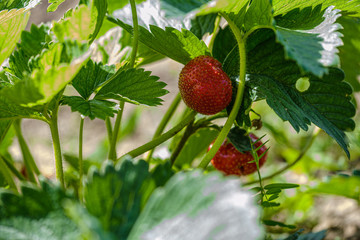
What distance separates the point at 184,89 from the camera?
28.6 inches

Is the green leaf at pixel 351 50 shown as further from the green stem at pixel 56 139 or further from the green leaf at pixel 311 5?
the green stem at pixel 56 139

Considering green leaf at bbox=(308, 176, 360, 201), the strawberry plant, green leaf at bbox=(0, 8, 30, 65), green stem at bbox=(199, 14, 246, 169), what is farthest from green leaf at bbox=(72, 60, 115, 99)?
green leaf at bbox=(308, 176, 360, 201)

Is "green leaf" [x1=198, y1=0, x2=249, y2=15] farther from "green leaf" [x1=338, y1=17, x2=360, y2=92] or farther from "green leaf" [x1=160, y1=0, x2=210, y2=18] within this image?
"green leaf" [x1=338, y1=17, x2=360, y2=92]

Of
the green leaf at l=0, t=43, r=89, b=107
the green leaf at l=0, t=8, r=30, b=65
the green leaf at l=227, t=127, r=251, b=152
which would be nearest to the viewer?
the green leaf at l=0, t=43, r=89, b=107

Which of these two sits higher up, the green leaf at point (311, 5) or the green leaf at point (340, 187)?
the green leaf at point (311, 5)

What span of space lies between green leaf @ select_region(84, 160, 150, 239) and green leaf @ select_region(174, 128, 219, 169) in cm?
57

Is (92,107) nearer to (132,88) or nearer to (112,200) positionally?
(132,88)

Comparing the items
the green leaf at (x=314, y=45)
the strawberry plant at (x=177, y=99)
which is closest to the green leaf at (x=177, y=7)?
the strawberry plant at (x=177, y=99)

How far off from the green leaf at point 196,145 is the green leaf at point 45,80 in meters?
0.53

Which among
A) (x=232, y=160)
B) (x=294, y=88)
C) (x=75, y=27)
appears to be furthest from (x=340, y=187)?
(x=75, y=27)

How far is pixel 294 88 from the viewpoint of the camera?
2.39ft

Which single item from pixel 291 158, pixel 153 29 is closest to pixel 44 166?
pixel 291 158

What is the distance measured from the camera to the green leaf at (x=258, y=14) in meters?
Answer: 0.64

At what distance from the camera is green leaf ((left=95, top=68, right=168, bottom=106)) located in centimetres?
69
